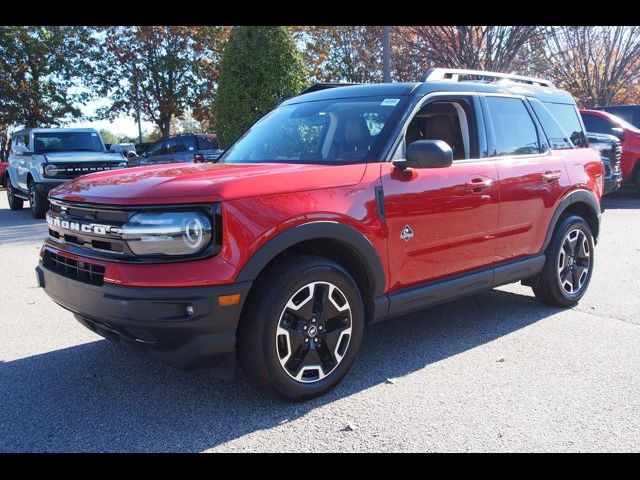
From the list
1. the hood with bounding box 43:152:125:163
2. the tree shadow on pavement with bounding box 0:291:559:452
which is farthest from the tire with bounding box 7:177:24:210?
the tree shadow on pavement with bounding box 0:291:559:452

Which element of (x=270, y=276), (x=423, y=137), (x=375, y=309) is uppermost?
(x=423, y=137)

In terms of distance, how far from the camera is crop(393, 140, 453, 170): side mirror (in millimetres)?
3549

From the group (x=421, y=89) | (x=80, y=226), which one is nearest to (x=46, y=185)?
(x=80, y=226)

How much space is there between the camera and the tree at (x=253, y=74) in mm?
12258

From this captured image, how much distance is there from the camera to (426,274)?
3.88 m

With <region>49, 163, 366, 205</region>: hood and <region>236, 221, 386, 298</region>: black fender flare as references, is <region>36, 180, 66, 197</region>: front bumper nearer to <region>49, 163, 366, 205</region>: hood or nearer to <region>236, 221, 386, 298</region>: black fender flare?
<region>49, 163, 366, 205</region>: hood

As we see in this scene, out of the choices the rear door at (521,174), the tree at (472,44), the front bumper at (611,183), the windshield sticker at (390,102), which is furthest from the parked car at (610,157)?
the tree at (472,44)

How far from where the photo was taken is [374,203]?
351 cm

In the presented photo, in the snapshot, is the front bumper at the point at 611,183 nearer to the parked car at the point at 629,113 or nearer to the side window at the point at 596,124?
the side window at the point at 596,124

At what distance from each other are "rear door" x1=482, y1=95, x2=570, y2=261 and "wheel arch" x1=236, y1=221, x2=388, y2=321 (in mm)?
1285

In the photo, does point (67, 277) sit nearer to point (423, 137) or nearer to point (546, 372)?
point (423, 137)
